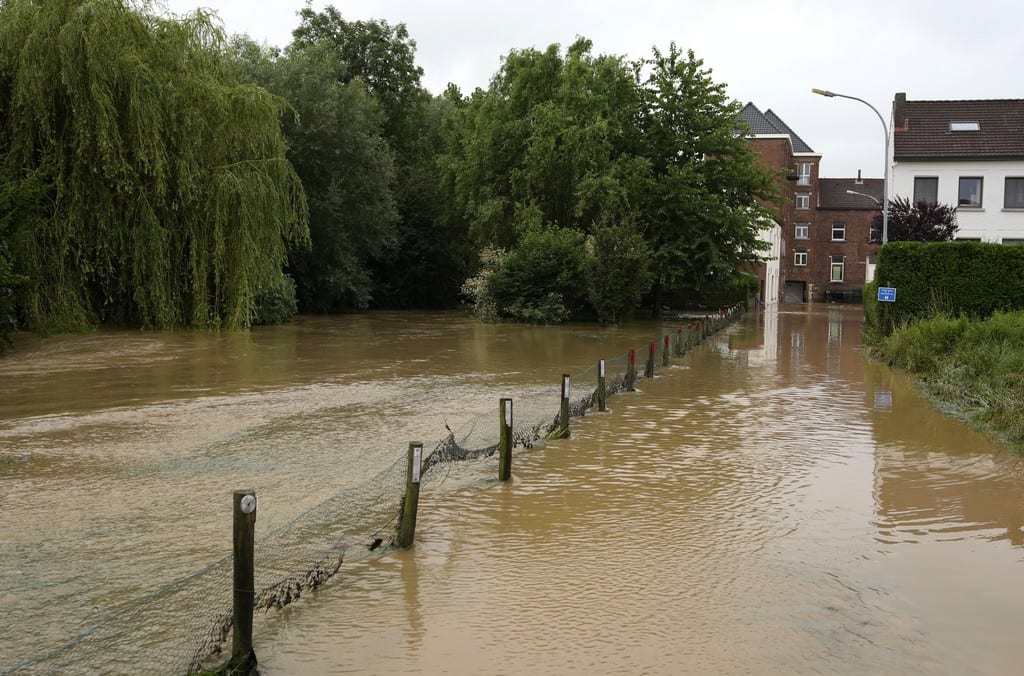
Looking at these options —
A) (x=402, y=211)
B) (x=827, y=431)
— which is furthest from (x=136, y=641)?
(x=402, y=211)

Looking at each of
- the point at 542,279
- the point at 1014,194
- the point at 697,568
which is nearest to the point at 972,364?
the point at 697,568

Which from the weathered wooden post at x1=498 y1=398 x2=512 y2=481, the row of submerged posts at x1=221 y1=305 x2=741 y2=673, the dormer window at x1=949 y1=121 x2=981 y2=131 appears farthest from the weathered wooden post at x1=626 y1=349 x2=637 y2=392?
the dormer window at x1=949 y1=121 x2=981 y2=131

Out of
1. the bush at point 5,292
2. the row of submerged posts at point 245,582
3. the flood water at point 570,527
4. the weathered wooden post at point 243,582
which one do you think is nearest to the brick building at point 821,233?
the bush at point 5,292

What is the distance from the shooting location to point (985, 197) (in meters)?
40.9

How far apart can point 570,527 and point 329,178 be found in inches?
1483

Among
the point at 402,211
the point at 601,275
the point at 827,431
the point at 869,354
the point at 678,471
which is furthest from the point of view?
the point at 402,211

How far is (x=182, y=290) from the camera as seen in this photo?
26.4m

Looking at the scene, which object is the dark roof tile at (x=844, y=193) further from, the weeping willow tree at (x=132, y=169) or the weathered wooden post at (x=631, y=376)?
the weathered wooden post at (x=631, y=376)

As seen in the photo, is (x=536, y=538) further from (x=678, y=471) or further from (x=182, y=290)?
(x=182, y=290)

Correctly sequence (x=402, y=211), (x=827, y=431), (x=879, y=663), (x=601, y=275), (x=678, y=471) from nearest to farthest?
(x=879, y=663)
(x=678, y=471)
(x=827, y=431)
(x=601, y=275)
(x=402, y=211)

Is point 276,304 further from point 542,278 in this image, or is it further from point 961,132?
point 961,132

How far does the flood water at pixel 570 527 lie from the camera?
5480 mm

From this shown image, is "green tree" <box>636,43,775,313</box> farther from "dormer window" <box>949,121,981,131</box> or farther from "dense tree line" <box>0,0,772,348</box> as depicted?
"dormer window" <box>949,121,981,131</box>

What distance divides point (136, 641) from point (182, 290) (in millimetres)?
22349
